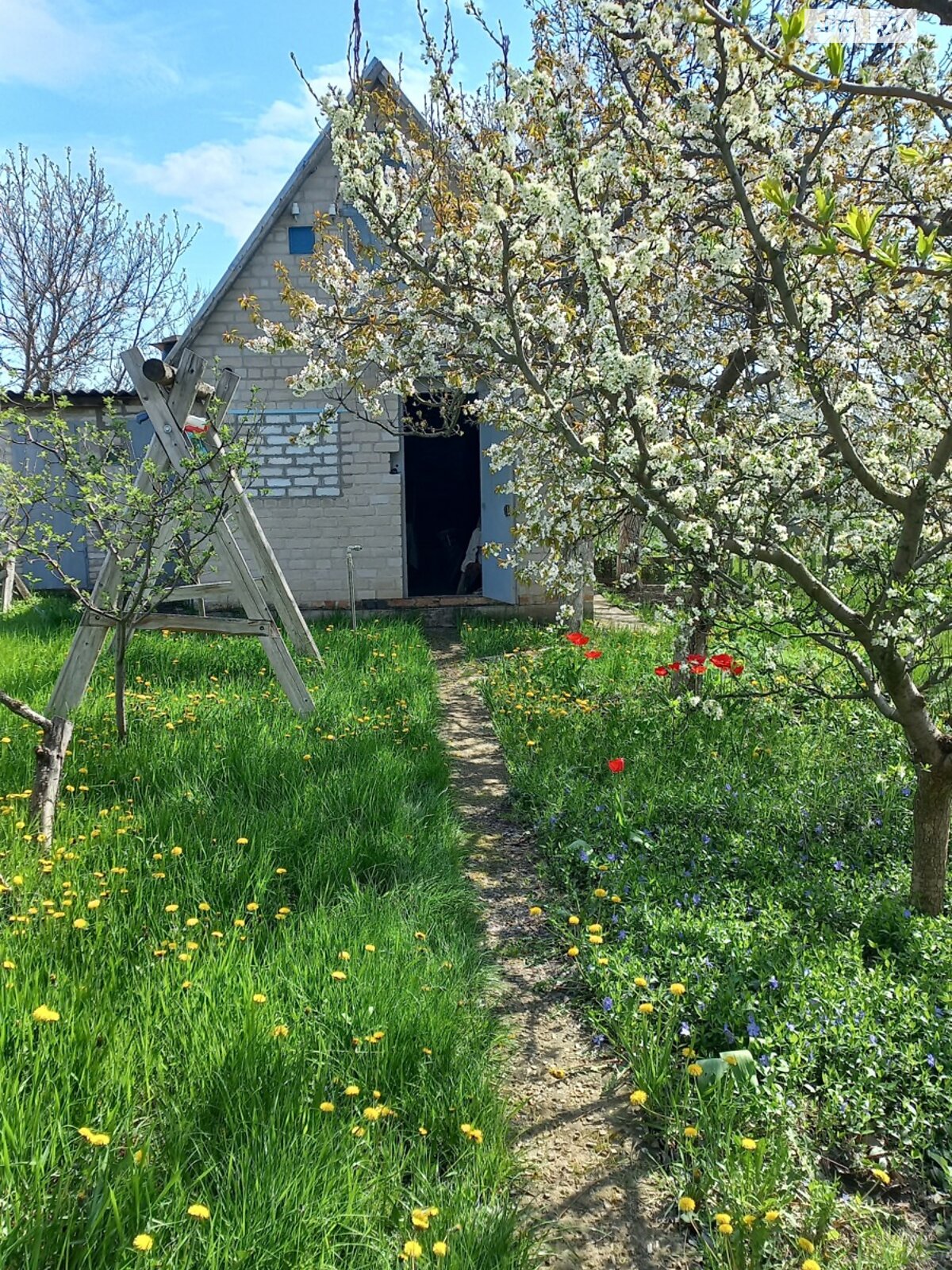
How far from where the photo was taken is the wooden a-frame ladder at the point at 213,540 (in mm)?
4656

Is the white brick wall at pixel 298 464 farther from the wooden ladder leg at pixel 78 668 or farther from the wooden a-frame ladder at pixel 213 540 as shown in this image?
the wooden ladder leg at pixel 78 668

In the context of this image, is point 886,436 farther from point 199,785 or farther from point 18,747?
point 18,747

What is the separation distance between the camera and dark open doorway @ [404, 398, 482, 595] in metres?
13.7

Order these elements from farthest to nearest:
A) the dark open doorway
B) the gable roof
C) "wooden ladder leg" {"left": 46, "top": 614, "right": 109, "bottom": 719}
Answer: the dark open doorway < the gable roof < "wooden ladder leg" {"left": 46, "top": 614, "right": 109, "bottom": 719}

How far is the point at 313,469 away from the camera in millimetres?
9859

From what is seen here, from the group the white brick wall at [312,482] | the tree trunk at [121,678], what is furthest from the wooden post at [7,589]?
the tree trunk at [121,678]

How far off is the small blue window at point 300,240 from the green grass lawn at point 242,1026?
7.04 metres

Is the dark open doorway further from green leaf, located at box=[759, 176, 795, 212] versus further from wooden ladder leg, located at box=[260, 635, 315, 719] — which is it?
green leaf, located at box=[759, 176, 795, 212]

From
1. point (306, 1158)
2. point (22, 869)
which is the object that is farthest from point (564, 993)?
point (22, 869)

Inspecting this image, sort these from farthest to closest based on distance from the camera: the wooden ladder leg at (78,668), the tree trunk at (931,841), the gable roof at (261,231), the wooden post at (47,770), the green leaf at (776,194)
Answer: the gable roof at (261,231) < the wooden ladder leg at (78,668) < the wooden post at (47,770) < the tree trunk at (931,841) < the green leaf at (776,194)

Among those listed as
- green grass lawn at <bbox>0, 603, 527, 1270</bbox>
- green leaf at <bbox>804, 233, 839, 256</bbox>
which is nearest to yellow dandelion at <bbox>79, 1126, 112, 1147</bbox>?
green grass lawn at <bbox>0, 603, 527, 1270</bbox>

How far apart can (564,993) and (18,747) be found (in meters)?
2.90

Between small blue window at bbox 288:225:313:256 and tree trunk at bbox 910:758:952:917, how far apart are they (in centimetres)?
856

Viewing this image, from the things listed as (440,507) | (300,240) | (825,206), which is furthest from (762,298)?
(440,507)
